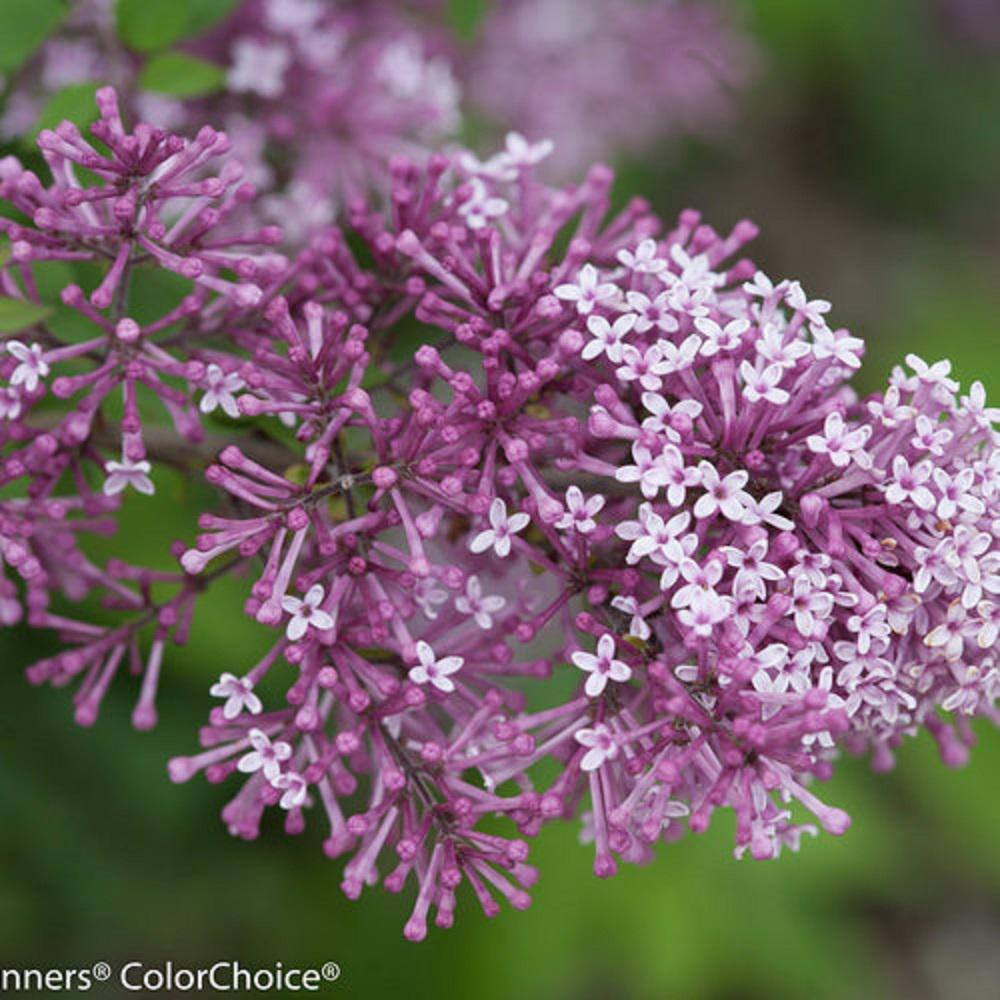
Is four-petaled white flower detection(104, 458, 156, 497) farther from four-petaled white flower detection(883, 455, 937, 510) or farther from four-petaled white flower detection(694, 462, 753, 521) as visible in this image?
four-petaled white flower detection(883, 455, 937, 510)

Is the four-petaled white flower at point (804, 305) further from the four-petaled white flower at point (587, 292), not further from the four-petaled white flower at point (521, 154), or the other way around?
the four-petaled white flower at point (521, 154)

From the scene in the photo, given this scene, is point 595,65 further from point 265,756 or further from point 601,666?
point 265,756

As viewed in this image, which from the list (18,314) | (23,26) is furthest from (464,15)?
(18,314)

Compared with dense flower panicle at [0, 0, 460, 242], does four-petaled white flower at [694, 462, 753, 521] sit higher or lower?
lower

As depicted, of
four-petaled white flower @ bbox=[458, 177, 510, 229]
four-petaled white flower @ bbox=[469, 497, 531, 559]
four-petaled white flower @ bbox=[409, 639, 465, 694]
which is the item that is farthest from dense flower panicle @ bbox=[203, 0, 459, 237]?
four-petaled white flower @ bbox=[409, 639, 465, 694]

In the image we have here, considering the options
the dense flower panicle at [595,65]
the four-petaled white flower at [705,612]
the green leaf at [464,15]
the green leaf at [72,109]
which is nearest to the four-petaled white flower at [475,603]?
the four-petaled white flower at [705,612]

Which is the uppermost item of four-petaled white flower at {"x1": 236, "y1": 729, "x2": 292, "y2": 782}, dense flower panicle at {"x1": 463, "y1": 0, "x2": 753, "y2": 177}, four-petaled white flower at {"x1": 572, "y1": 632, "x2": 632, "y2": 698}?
dense flower panicle at {"x1": 463, "y1": 0, "x2": 753, "y2": 177}

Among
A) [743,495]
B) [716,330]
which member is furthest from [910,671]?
[716,330]
